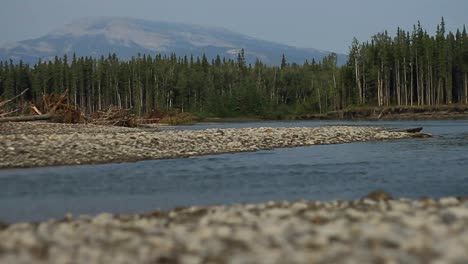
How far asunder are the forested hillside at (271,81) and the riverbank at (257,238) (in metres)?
90.1

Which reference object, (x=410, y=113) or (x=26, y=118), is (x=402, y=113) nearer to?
(x=410, y=113)

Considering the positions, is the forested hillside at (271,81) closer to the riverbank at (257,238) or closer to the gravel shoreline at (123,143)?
the gravel shoreline at (123,143)

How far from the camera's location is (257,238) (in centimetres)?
748

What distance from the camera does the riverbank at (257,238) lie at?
254 inches

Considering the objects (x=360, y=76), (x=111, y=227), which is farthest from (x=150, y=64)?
(x=111, y=227)

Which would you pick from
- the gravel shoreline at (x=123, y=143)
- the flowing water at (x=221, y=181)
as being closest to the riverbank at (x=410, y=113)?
the gravel shoreline at (x=123, y=143)

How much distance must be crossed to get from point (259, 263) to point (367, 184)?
11.4 meters

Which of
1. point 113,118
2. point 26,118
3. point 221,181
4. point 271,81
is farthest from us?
point 271,81

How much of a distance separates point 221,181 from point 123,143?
9.89m

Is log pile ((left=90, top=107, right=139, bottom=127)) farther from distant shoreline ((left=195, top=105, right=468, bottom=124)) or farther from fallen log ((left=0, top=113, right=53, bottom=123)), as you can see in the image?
distant shoreline ((left=195, top=105, right=468, bottom=124))

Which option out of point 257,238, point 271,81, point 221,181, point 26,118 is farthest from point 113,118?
point 271,81

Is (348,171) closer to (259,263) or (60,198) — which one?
(60,198)

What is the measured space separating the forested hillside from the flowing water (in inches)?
3037

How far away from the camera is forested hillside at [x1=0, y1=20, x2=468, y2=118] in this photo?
9975 centimetres
